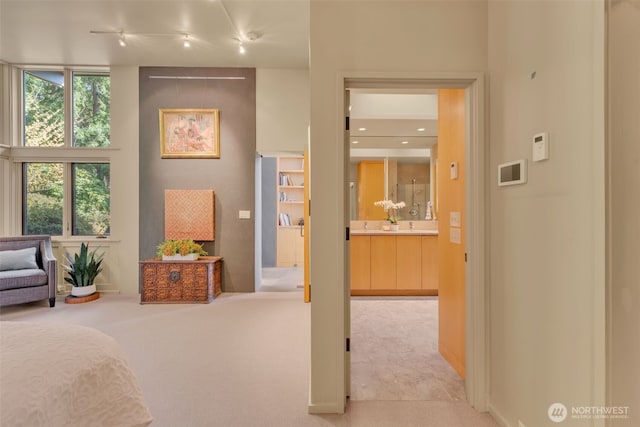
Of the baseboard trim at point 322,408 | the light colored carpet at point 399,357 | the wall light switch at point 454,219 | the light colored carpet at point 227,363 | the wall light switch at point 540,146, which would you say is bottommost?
the light colored carpet at point 399,357

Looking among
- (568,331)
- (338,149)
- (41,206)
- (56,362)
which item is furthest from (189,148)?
(568,331)

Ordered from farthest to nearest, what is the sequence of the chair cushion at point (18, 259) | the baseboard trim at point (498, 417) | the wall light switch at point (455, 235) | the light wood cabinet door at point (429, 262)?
the light wood cabinet door at point (429, 262)
the chair cushion at point (18, 259)
the wall light switch at point (455, 235)
the baseboard trim at point (498, 417)

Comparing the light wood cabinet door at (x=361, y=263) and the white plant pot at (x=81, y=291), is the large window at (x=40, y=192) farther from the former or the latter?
the light wood cabinet door at (x=361, y=263)

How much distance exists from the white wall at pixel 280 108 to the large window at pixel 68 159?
2.47 m

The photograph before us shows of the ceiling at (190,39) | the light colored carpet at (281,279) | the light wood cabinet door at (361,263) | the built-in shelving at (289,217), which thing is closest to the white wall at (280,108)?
the ceiling at (190,39)

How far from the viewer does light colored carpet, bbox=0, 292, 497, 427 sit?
177cm

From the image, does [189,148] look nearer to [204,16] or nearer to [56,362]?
[204,16]

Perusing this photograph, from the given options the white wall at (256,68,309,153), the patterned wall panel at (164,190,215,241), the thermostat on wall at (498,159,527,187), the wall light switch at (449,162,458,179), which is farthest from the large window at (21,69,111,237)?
the thermostat on wall at (498,159,527,187)

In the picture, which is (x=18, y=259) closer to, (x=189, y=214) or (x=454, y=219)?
(x=189, y=214)

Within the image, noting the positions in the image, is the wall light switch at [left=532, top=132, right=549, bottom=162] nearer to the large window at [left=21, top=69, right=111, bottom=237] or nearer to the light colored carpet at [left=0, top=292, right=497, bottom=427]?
the light colored carpet at [left=0, top=292, right=497, bottom=427]

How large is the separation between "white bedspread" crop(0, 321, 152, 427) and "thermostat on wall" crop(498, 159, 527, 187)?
206cm

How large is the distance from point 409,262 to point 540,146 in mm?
3156

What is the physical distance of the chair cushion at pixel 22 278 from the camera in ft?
11.5

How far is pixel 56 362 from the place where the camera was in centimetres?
95
